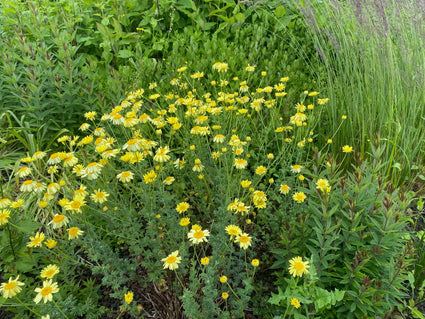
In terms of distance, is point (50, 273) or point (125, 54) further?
point (125, 54)

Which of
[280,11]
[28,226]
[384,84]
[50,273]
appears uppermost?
[280,11]

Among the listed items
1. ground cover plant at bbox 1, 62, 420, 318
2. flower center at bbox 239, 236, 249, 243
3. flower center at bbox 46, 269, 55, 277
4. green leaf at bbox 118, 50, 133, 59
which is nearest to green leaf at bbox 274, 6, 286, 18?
green leaf at bbox 118, 50, 133, 59

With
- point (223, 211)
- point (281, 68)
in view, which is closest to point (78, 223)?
point (223, 211)

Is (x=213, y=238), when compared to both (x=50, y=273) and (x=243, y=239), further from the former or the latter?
(x=50, y=273)

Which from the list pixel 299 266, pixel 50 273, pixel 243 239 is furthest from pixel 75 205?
pixel 299 266

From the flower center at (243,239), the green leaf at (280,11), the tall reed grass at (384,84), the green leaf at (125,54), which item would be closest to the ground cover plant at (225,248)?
the flower center at (243,239)

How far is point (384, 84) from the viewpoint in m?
2.68

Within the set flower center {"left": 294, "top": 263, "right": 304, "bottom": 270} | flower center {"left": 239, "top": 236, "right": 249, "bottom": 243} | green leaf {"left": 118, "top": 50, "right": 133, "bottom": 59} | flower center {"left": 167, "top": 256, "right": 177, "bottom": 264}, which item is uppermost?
green leaf {"left": 118, "top": 50, "right": 133, "bottom": 59}

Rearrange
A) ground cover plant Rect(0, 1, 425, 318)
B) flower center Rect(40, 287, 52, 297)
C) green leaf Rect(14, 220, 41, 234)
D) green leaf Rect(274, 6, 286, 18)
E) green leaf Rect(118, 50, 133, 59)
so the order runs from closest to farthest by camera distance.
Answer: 1. flower center Rect(40, 287, 52, 297)
2. ground cover plant Rect(0, 1, 425, 318)
3. green leaf Rect(14, 220, 41, 234)
4. green leaf Rect(118, 50, 133, 59)
5. green leaf Rect(274, 6, 286, 18)

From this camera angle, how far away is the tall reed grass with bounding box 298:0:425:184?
251cm

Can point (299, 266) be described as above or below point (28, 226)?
above

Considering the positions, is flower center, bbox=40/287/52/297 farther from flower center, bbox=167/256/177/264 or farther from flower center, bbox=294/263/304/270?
flower center, bbox=294/263/304/270

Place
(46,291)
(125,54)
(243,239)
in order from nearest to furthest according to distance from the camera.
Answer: (46,291) → (243,239) → (125,54)

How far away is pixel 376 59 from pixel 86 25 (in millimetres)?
2917
